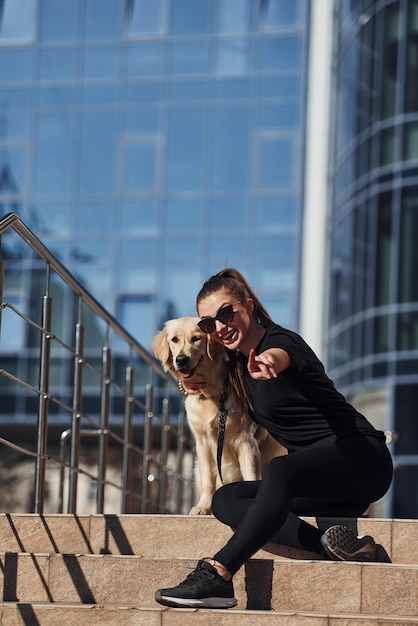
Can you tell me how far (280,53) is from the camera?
28.6 meters

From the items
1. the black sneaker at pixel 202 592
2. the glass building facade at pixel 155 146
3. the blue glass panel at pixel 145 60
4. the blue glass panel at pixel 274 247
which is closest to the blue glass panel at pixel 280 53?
the glass building facade at pixel 155 146

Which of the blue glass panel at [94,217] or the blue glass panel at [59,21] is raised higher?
the blue glass panel at [59,21]

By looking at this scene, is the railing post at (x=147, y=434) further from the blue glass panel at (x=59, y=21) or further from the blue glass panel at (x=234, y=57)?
the blue glass panel at (x=59, y=21)

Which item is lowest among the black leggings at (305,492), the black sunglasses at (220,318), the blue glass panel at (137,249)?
the black leggings at (305,492)

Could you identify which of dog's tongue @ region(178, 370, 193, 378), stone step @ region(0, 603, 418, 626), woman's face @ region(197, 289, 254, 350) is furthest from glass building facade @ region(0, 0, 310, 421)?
stone step @ region(0, 603, 418, 626)

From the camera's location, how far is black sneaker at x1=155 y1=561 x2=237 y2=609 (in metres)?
5.03

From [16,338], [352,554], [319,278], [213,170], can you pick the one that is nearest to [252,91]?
[213,170]

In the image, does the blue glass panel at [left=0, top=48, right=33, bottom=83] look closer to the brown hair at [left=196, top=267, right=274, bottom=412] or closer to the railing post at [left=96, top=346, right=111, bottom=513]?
the railing post at [left=96, top=346, right=111, bottom=513]

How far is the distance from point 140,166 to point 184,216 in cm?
151

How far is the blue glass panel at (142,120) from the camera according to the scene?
2905 cm

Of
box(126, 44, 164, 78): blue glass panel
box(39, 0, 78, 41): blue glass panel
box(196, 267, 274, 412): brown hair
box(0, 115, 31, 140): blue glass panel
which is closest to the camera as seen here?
box(196, 267, 274, 412): brown hair

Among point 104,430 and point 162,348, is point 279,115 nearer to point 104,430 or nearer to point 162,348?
point 104,430

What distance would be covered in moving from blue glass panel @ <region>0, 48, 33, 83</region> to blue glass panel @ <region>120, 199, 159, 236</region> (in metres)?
3.60

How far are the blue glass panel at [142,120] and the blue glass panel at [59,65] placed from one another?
1540 mm
